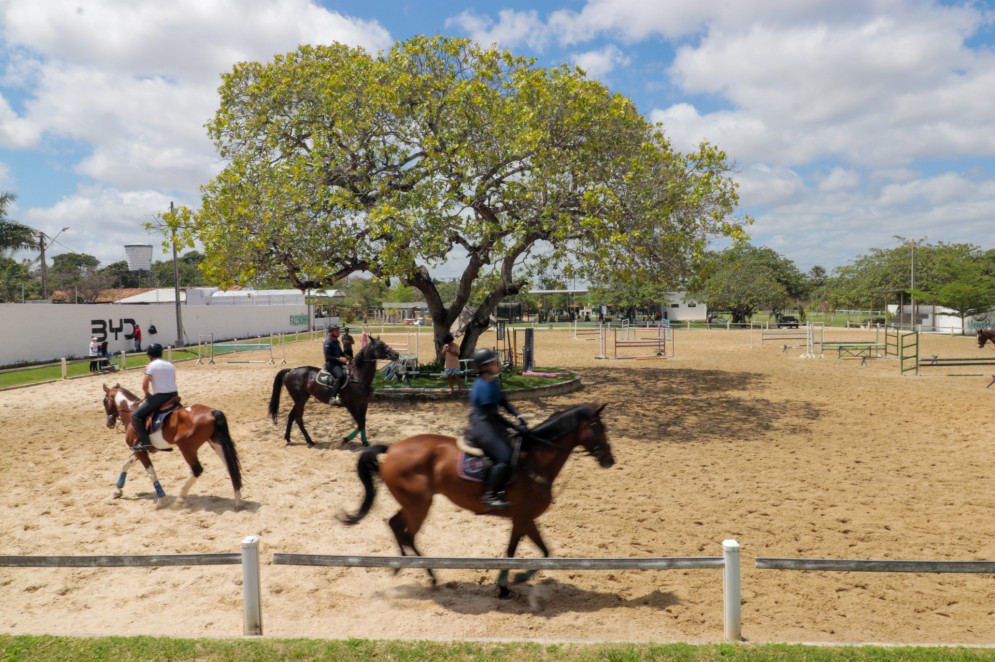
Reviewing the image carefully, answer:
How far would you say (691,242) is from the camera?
1622cm

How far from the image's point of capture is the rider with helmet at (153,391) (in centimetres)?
753

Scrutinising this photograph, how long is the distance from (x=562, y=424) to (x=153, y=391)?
581 centimetres

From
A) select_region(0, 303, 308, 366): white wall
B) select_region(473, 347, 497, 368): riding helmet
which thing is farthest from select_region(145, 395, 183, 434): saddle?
select_region(0, 303, 308, 366): white wall

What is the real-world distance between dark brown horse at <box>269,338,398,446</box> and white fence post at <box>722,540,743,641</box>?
7.55m

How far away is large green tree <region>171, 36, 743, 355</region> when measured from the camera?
13.9 meters

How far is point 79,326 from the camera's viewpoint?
26641 millimetres

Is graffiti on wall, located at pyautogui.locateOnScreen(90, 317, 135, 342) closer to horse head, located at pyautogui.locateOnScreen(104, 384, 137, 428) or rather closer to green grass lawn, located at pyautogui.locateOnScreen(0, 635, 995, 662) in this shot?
horse head, located at pyautogui.locateOnScreen(104, 384, 137, 428)

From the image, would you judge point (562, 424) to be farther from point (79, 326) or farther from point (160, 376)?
point (79, 326)

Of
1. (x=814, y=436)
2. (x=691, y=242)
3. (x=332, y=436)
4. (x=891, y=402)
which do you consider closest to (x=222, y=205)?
(x=332, y=436)

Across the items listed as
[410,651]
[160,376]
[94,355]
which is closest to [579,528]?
[410,651]

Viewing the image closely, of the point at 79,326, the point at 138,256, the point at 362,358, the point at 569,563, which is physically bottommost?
the point at 569,563

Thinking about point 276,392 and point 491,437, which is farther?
point 276,392

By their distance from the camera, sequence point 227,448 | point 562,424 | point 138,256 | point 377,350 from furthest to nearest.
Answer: point 138,256
point 377,350
point 227,448
point 562,424

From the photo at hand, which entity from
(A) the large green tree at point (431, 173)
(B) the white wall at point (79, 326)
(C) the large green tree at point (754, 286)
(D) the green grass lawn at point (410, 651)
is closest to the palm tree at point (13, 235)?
(B) the white wall at point (79, 326)
